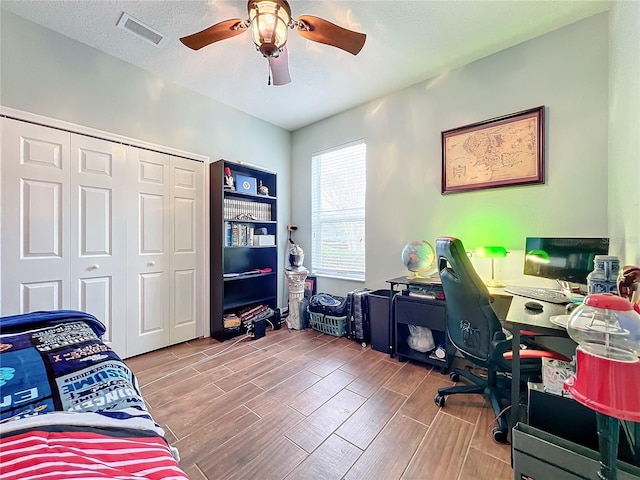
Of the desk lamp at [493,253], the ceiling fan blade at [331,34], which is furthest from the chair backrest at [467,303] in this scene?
the ceiling fan blade at [331,34]

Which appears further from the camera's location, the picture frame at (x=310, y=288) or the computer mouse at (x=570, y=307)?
the picture frame at (x=310, y=288)

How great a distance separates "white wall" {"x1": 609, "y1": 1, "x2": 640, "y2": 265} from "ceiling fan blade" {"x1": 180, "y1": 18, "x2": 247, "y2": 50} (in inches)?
85.0

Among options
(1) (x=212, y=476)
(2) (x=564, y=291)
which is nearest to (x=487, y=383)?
(2) (x=564, y=291)

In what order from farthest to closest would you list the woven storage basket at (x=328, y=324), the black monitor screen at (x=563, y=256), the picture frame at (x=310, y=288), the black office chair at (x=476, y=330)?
the picture frame at (x=310, y=288) → the woven storage basket at (x=328, y=324) → the black monitor screen at (x=563, y=256) → the black office chair at (x=476, y=330)

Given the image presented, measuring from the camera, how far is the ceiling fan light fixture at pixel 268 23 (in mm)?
1521

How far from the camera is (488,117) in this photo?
2.40 m

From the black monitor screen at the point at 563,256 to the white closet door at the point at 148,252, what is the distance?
10.8 feet

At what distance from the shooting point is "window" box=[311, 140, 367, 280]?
3.33 meters

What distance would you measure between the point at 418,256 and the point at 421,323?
0.65 m

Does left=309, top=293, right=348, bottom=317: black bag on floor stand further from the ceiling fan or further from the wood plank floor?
the ceiling fan

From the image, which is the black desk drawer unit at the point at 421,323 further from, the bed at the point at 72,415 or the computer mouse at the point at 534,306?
the bed at the point at 72,415

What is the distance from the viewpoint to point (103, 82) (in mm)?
2346

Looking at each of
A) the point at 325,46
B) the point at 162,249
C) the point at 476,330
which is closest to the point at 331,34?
the point at 325,46

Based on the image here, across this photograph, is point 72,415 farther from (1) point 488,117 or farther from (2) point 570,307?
(1) point 488,117
